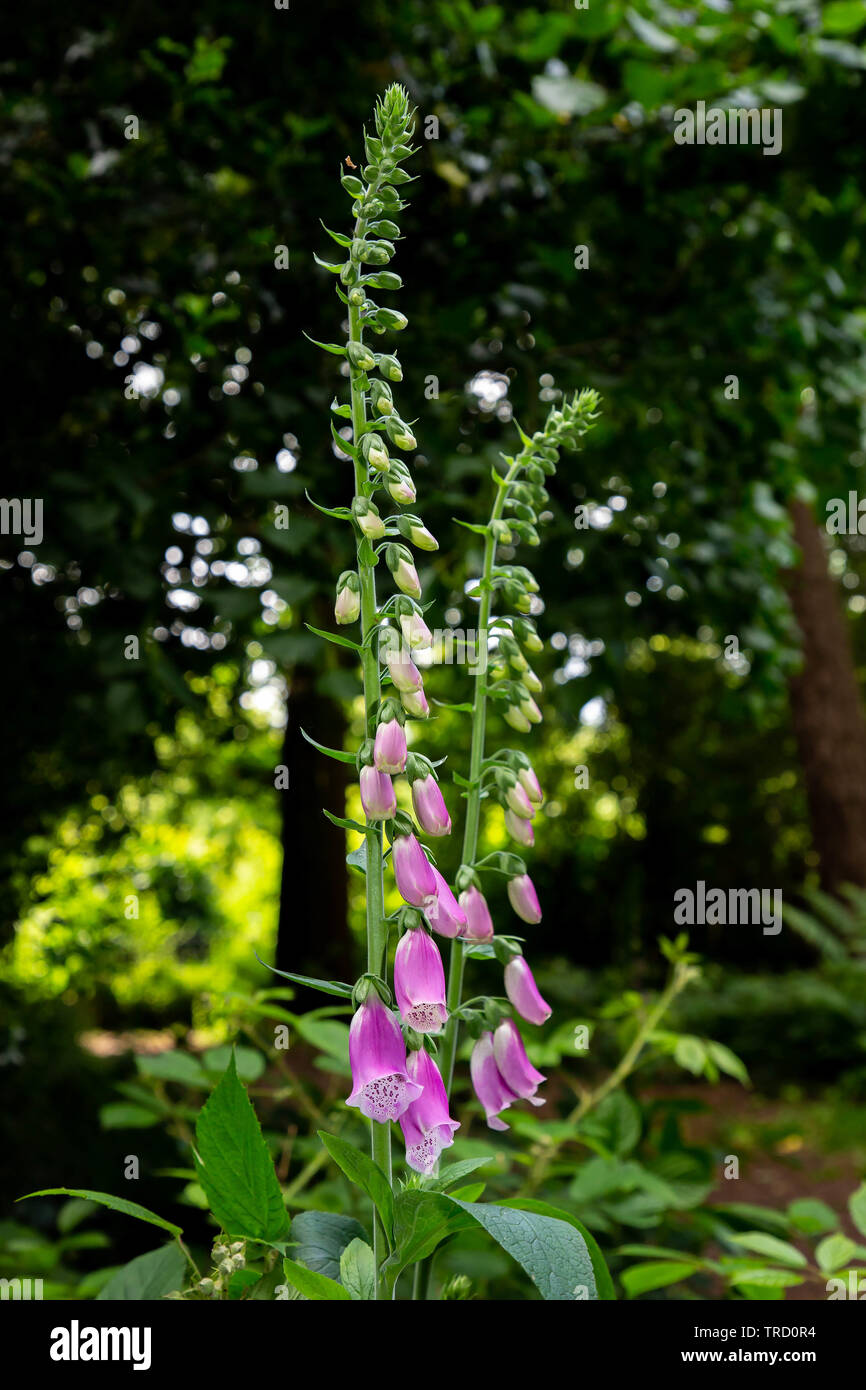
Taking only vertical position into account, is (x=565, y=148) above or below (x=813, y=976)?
above

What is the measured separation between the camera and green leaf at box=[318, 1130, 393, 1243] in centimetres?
83

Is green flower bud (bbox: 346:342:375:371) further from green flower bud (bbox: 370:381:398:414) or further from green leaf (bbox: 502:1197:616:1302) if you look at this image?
green leaf (bbox: 502:1197:616:1302)

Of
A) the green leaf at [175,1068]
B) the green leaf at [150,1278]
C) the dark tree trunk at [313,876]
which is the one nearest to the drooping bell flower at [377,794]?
the green leaf at [150,1278]

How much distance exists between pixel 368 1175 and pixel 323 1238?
0.53 feet

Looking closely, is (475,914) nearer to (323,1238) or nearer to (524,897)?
(524,897)

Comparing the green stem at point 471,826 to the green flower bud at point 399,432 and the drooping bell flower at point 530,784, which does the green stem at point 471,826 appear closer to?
the drooping bell flower at point 530,784

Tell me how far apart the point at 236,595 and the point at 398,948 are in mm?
1722

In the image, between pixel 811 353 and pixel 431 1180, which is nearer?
pixel 431 1180

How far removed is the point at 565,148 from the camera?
339cm

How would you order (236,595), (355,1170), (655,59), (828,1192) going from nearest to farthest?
(355,1170) → (236,595) → (655,59) → (828,1192)

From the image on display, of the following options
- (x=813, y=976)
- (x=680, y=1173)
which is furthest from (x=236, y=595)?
(x=813, y=976)

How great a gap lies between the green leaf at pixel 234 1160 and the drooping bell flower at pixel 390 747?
27 cm

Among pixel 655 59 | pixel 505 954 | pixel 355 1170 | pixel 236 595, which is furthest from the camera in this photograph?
pixel 655 59

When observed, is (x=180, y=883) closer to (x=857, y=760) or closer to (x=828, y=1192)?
(x=828, y=1192)
